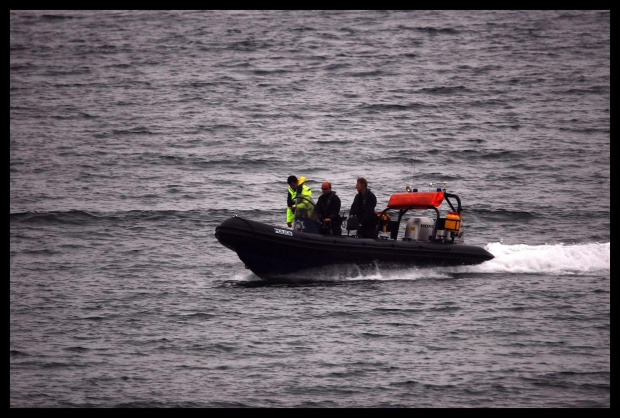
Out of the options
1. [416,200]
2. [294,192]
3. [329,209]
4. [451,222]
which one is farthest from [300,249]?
[451,222]

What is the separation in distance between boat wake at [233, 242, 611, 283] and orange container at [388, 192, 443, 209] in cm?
109

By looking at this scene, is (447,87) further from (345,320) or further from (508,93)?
(345,320)

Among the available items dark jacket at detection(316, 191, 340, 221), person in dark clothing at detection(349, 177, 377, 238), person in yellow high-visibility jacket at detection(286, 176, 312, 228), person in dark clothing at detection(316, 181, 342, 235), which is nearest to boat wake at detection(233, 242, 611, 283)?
person in dark clothing at detection(349, 177, 377, 238)

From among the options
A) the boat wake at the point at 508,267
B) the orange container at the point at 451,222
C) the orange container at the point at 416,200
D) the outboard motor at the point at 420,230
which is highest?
the orange container at the point at 416,200

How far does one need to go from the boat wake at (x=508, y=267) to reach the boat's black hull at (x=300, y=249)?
5.5 inches

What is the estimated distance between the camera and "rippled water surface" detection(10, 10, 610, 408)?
12047mm

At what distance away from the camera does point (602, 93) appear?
121ft

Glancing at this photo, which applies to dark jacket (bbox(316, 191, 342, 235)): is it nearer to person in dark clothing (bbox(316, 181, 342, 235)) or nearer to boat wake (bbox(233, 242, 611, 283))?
person in dark clothing (bbox(316, 181, 342, 235))

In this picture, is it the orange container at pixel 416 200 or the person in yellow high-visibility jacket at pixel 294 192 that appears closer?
the person in yellow high-visibility jacket at pixel 294 192

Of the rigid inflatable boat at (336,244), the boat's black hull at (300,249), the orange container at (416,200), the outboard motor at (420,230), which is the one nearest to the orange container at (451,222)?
the rigid inflatable boat at (336,244)

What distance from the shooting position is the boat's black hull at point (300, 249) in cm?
1577

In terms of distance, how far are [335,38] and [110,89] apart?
13643 mm

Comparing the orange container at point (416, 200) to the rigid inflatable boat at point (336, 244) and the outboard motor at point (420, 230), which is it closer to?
the rigid inflatable boat at point (336, 244)

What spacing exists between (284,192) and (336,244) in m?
10.1
